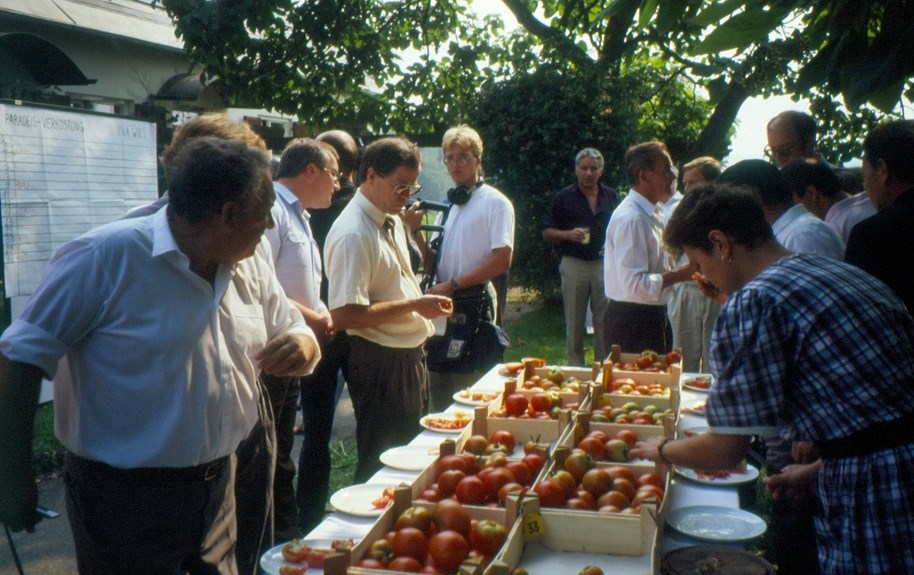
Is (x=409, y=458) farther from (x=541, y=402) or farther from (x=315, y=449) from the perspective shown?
(x=315, y=449)

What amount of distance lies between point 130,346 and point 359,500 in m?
1.06

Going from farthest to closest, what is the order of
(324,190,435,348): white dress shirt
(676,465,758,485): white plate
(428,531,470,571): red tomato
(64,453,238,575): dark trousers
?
(324,190,435,348): white dress shirt, (676,465,758,485): white plate, (428,531,470,571): red tomato, (64,453,238,575): dark trousers

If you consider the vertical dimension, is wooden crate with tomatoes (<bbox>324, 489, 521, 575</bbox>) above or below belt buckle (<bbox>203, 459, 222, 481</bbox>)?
below

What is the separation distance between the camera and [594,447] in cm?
325

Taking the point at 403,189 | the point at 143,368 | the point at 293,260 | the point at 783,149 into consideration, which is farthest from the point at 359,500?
the point at 783,149

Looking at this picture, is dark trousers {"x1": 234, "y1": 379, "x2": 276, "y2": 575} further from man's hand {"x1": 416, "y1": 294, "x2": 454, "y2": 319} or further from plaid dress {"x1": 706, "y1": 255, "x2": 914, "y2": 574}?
plaid dress {"x1": 706, "y1": 255, "x2": 914, "y2": 574}

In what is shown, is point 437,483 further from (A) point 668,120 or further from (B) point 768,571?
(A) point 668,120

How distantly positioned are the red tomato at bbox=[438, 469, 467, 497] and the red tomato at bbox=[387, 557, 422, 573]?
53cm

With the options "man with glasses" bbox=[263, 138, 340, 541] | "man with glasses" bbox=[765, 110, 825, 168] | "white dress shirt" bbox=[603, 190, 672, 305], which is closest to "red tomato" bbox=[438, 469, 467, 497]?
"man with glasses" bbox=[263, 138, 340, 541]

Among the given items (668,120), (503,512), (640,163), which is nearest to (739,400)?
(503,512)

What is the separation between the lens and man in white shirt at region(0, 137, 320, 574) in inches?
85.0

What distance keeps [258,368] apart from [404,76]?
957 centimetres

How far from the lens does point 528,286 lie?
11.6 m

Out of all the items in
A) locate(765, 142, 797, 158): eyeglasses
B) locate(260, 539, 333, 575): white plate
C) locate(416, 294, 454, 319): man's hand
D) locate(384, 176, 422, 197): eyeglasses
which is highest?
locate(765, 142, 797, 158): eyeglasses
